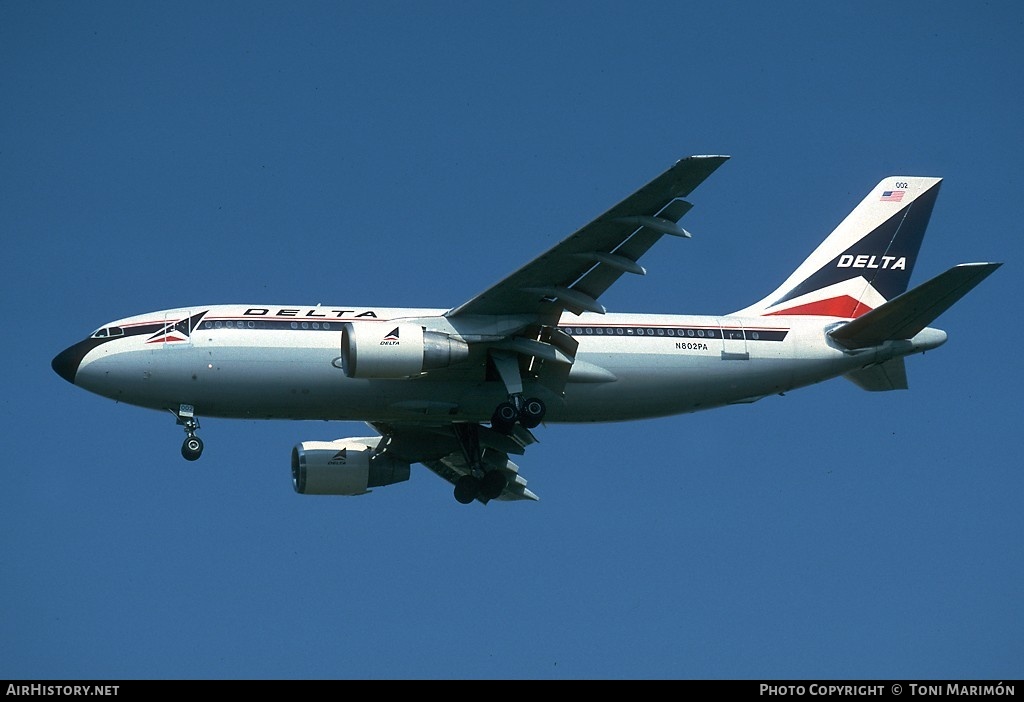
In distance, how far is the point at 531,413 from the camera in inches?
1738

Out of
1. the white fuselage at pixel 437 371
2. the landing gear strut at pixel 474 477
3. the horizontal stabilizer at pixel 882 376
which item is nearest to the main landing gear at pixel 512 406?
the white fuselage at pixel 437 371

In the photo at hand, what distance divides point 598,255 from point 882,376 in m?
10.5

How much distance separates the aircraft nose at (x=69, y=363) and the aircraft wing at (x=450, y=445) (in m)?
9.99

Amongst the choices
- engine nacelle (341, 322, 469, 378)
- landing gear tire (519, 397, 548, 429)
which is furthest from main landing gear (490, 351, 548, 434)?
engine nacelle (341, 322, 469, 378)

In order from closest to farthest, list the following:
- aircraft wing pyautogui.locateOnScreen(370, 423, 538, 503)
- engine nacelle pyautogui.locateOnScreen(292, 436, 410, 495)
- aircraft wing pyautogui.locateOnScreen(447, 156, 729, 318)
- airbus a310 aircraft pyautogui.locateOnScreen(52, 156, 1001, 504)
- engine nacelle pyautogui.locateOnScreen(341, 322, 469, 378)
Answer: aircraft wing pyautogui.locateOnScreen(447, 156, 729, 318) < engine nacelle pyautogui.locateOnScreen(341, 322, 469, 378) < airbus a310 aircraft pyautogui.locateOnScreen(52, 156, 1001, 504) < aircraft wing pyautogui.locateOnScreen(370, 423, 538, 503) < engine nacelle pyautogui.locateOnScreen(292, 436, 410, 495)

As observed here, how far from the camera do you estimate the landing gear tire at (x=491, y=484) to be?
4850 centimetres

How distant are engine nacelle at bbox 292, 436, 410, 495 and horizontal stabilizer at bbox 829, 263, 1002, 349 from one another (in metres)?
13.8

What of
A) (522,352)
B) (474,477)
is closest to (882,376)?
(522,352)

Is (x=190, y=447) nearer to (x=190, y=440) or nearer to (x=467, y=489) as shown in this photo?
(x=190, y=440)

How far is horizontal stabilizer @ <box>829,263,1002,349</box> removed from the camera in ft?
137

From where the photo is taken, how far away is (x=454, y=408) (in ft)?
147

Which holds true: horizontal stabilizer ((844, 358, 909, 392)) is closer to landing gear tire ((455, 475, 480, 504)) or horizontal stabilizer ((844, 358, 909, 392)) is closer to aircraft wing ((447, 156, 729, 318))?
aircraft wing ((447, 156, 729, 318))

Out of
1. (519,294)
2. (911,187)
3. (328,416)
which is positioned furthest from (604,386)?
(911,187)

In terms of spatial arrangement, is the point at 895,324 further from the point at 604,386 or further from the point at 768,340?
the point at 604,386
